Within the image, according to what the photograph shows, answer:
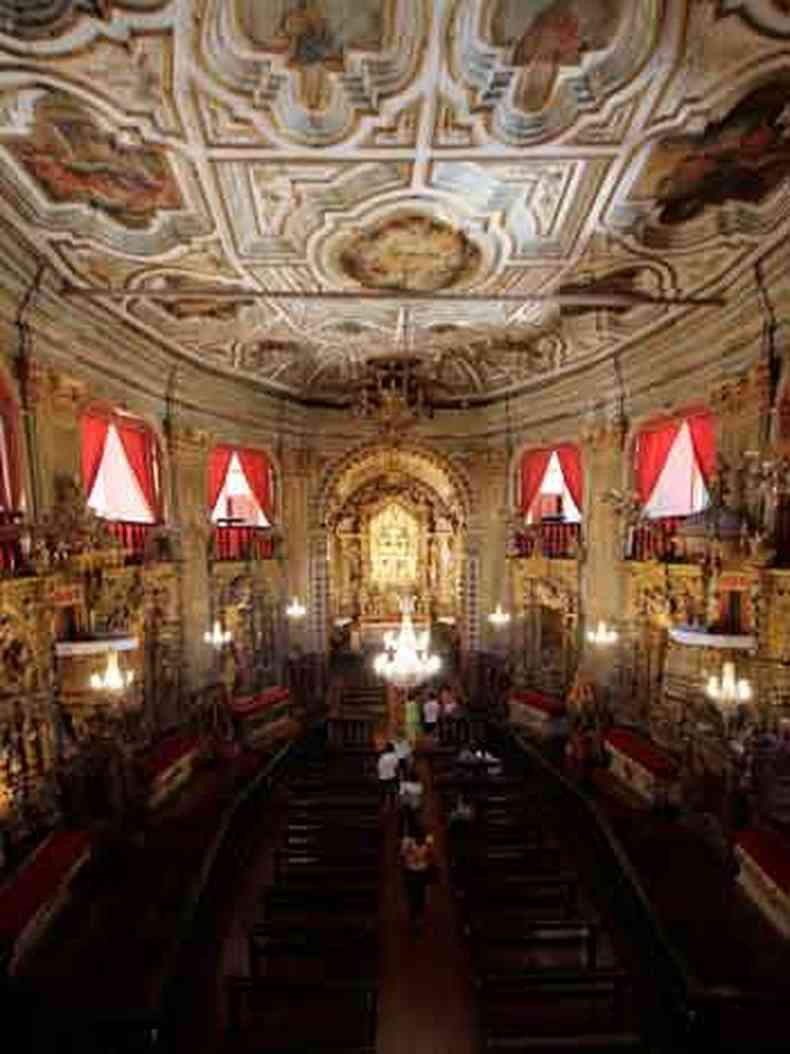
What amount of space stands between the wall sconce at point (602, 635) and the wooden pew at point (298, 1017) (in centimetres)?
709

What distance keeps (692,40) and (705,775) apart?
7.79 meters

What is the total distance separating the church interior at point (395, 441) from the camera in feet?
15.0

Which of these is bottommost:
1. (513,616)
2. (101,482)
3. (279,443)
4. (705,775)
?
(705,775)

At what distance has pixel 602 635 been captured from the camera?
417 inches

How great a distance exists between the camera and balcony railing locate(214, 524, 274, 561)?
12547 millimetres

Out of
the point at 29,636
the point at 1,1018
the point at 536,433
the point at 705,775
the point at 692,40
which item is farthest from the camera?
the point at 536,433

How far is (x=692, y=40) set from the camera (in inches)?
165

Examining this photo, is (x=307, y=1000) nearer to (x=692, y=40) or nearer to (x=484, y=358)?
(x=692, y=40)

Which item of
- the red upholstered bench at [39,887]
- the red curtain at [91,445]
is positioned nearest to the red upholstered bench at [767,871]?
the red upholstered bench at [39,887]

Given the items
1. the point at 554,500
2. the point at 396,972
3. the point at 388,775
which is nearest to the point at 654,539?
the point at 554,500

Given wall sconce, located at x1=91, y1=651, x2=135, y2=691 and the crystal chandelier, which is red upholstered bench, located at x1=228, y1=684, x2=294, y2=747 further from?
the crystal chandelier

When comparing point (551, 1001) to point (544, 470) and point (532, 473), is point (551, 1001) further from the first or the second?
point (532, 473)

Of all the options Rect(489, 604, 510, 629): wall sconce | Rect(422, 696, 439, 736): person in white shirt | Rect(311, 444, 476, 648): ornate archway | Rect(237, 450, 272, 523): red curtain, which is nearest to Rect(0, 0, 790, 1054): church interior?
Rect(422, 696, 439, 736): person in white shirt

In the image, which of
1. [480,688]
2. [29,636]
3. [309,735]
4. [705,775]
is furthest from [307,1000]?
[480,688]
